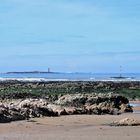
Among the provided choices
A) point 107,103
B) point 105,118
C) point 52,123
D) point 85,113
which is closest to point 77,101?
point 107,103

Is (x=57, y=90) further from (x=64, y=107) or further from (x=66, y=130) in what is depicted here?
(x=66, y=130)

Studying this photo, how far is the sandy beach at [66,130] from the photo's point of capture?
17703 millimetres

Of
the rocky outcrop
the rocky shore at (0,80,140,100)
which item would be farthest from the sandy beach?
the rocky shore at (0,80,140,100)

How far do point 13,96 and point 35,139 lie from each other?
2179 centimetres

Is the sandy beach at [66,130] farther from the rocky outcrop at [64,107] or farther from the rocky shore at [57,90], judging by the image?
the rocky shore at [57,90]

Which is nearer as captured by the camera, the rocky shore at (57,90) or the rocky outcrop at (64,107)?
the rocky outcrop at (64,107)

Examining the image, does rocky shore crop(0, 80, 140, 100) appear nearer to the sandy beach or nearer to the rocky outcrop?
the rocky outcrop

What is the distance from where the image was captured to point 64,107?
2900 cm

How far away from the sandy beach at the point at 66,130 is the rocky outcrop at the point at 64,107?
2.96ft

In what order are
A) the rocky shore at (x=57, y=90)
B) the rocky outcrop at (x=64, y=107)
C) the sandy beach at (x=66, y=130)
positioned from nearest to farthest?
the sandy beach at (x=66, y=130)
the rocky outcrop at (x=64, y=107)
the rocky shore at (x=57, y=90)

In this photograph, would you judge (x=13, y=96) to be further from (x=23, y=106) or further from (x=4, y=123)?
(x=4, y=123)

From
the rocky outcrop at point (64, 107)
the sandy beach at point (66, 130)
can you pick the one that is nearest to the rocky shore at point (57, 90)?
the rocky outcrop at point (64, 107)

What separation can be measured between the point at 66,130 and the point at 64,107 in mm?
9067

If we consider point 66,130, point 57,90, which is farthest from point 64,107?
point 57,90
